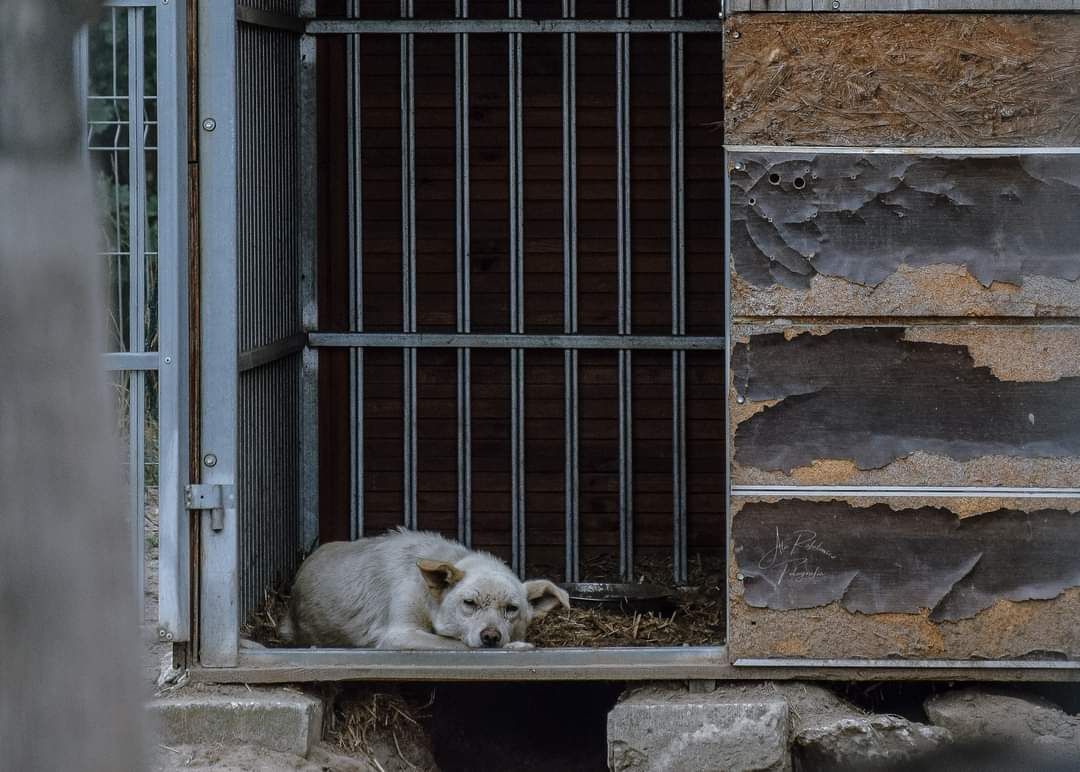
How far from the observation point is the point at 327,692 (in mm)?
5684

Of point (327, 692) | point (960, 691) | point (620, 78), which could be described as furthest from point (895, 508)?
point (620, 78)

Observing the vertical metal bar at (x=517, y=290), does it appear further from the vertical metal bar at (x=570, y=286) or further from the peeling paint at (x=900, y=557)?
the peeling paint at (x=900, y=557)

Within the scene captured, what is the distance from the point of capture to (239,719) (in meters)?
5.34

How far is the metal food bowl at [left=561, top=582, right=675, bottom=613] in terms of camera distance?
22.0 ft

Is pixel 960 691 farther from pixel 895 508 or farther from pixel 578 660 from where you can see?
pixel 578 660

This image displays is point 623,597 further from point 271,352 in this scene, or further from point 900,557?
point 271,352

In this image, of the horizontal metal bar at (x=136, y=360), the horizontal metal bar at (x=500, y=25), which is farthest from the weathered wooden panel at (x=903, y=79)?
the horizontal metal bar at (x=136, y=360)

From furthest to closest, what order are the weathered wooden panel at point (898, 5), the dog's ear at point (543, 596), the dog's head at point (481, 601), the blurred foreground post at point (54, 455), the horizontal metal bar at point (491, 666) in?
the dog's ear at point (543, 596) → the dog's head at point (481, 601) → the horizontal metal bar at point (491, 666) → the weathered wooden panel at point (898, 5) → the blurred foreground post at point (54, 455)

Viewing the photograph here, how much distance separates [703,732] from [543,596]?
111 cm

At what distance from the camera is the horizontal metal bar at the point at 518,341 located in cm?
721

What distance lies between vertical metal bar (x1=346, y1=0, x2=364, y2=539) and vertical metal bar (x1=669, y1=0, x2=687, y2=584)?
1601 mm

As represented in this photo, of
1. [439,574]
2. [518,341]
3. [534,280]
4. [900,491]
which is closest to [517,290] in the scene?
[534,280]

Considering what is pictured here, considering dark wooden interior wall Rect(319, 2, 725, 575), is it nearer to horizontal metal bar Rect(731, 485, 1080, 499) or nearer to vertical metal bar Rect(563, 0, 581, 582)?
vertical metal bar Rect(563, 0, 581, 582)

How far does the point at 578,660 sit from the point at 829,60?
245cm
